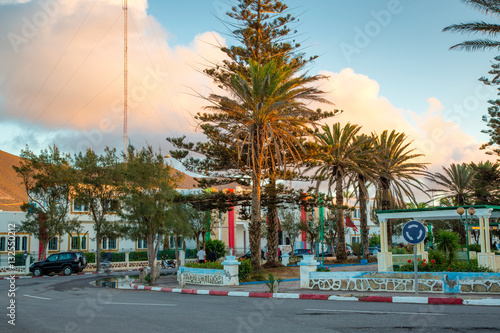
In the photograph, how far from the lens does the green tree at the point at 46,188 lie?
36.0 metres

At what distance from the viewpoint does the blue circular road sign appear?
13891mm

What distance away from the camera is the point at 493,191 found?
41312 mm

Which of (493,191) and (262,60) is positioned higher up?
(262,60)

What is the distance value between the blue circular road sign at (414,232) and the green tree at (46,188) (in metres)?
28.5

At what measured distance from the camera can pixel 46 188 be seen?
36.7 metres

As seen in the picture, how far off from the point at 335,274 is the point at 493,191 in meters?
29.8

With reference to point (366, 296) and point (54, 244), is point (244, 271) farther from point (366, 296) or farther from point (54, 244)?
point (54, 244)

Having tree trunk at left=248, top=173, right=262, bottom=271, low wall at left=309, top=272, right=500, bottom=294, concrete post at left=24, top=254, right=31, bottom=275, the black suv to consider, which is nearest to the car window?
the black suv

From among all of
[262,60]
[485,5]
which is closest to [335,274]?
[485,5]

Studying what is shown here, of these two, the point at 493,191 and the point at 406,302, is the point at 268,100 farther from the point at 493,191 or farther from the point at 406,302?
the point at 493,191

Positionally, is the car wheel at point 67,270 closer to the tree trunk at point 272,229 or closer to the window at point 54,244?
the window at point 54,244

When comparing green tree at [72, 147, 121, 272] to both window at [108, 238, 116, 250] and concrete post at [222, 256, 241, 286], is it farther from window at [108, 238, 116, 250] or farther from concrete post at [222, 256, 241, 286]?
concrete post at [222, 256, 241, 286]

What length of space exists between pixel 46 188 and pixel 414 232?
99.6 feet

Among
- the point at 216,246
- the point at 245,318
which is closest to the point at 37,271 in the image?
the point at 216,246
